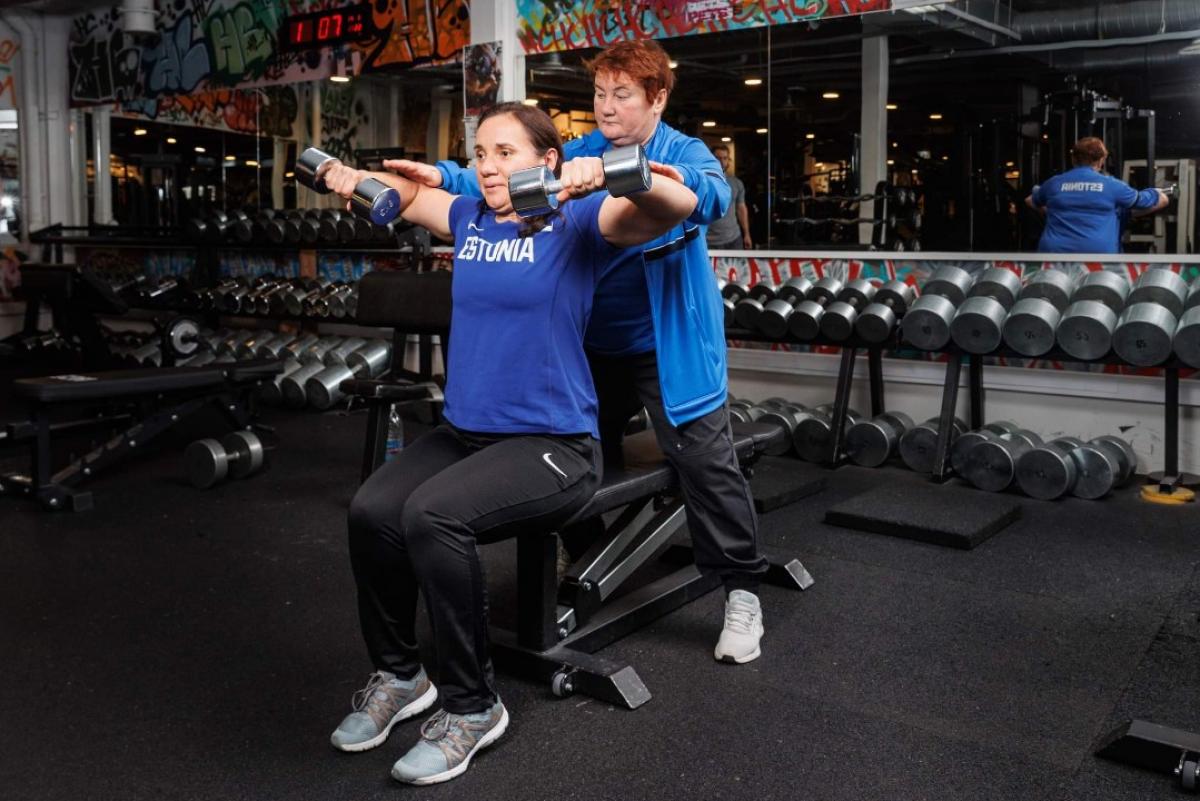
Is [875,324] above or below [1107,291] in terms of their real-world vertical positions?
below

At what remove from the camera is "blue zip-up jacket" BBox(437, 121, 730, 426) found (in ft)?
6.63

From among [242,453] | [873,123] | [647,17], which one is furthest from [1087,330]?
[242,453]

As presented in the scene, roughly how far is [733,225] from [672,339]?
3.06 meters

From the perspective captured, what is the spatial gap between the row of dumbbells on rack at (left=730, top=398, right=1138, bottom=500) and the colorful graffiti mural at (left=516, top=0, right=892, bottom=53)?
1692 millimetres

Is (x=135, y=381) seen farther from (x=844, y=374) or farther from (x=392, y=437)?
(x=844, y=374)

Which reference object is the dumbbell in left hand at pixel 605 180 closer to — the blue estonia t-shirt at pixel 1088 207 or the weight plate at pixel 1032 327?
the weight plate at pixel 1032 327

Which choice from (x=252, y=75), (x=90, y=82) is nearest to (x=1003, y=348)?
(x=252, y=75)

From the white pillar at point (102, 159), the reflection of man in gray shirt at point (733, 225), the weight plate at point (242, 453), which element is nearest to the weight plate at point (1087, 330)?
the reflection of man in gray shirt at point (733, 225)

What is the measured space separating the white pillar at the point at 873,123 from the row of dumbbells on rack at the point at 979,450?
0.91 metres

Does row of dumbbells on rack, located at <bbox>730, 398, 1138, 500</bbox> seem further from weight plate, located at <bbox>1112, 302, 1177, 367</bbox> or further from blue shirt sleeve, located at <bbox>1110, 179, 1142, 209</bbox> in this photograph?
blue shirt sleeve, located at <bbox>1110, 179, 1142, 209</bbox>

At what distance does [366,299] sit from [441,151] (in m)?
3.07

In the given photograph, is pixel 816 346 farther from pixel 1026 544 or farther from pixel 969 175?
pixel 1026 544

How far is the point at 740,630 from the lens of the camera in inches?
87.7

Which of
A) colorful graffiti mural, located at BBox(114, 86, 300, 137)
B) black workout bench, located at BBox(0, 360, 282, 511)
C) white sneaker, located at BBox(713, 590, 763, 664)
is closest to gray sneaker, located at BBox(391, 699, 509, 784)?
white sneaker, located at BBox(713, 590, 763, 664)
